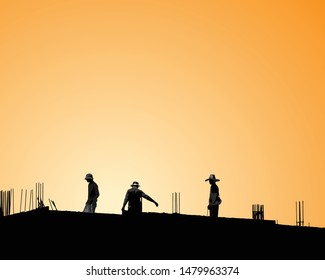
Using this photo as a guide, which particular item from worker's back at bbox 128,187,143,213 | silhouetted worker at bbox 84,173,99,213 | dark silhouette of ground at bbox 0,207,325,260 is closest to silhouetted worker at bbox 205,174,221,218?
dark silhouette of ground at bbox 0,207,325,260

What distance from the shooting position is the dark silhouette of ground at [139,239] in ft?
115

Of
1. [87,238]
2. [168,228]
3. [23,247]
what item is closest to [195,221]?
[168,228]

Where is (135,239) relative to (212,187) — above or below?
below

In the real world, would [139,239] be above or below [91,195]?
below

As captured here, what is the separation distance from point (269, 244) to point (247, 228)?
0.97 metres

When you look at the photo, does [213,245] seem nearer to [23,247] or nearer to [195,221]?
[195,221]

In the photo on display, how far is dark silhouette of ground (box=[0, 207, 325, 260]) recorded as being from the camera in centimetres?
3506

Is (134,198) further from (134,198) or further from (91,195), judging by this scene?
(91,195)

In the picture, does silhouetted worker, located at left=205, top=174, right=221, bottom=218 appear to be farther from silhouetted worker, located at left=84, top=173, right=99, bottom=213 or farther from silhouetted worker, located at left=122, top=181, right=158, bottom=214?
silhouetted worker, located at left=84, top=173, right=99, bottom=213

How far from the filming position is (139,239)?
1390 inches

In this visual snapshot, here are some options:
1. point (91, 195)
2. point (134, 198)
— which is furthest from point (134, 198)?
point (91, 195)

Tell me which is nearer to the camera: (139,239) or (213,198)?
(139,239)

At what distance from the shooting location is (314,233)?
36031 mm

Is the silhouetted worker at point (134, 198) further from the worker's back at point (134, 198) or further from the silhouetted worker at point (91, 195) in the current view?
the silhouetted worker at point (91, 195)
